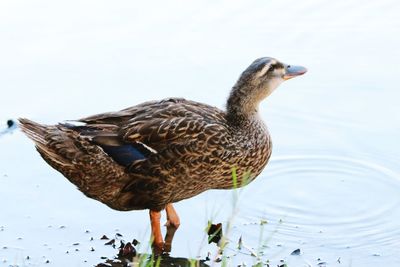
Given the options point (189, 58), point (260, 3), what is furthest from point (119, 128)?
point (260, 3)

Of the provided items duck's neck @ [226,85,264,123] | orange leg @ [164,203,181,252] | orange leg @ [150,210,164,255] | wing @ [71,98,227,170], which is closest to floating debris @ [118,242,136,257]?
orange leg @ [150,210,164,255]

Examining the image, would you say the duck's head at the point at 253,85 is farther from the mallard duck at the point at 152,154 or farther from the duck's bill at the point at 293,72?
the mallard duck at the point at 152,154

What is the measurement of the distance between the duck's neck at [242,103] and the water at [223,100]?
640 millimetres

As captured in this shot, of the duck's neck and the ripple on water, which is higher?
the duck's neck

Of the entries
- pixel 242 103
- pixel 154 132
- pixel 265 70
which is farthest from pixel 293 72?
pixel 154 132

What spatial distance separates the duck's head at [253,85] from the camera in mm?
7891

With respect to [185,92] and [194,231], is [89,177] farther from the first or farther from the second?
[185,92]

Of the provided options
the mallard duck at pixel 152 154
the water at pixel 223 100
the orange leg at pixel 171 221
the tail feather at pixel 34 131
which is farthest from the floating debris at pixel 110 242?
the tail feather at pixel 34 131

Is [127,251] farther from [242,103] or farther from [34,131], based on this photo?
[242,103]

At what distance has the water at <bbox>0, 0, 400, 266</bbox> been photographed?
7.55 meters

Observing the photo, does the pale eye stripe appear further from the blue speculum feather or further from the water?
the blue speculum feather

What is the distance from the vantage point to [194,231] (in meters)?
7.67

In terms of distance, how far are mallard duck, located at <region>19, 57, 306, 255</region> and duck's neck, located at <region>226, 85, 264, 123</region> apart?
0.16m

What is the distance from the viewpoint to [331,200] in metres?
8.12
